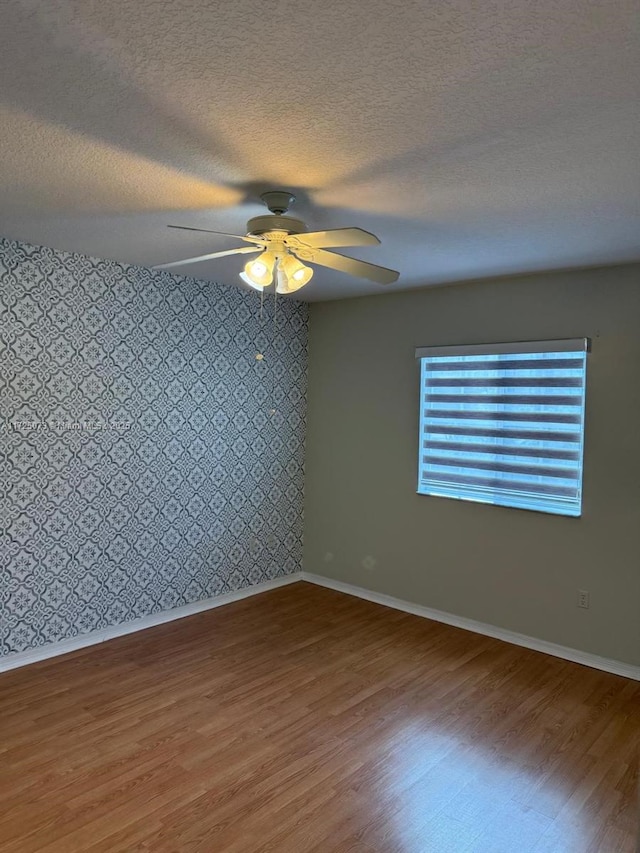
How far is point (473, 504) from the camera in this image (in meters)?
4.05

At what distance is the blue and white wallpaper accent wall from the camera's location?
3.36 metres

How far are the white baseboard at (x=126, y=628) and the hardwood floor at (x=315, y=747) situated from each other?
0.28ft

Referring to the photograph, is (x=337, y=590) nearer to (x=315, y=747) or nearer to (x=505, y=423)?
(x=505, y=423)

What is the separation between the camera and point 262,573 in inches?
188

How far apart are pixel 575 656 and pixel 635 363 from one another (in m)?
1.81

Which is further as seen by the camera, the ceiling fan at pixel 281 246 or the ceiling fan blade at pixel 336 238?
the ceiling fan at pixel 281 246

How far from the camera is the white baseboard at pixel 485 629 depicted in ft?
11.3

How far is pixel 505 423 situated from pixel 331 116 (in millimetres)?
2636

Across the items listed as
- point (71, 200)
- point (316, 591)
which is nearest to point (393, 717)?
point (316, 591)

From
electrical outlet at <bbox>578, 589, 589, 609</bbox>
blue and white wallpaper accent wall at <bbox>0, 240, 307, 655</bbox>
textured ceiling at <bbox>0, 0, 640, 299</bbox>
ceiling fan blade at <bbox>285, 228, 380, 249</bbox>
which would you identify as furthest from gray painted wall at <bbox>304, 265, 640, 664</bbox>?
ceiling fan blade at <bbox>285, 228, 380, 249</bbox>

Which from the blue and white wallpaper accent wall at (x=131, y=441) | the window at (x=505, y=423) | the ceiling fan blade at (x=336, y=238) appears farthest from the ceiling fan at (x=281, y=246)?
the window at (x=505, y=423)

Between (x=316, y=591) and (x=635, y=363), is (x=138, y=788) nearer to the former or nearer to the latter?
→ (x=316, y=591)

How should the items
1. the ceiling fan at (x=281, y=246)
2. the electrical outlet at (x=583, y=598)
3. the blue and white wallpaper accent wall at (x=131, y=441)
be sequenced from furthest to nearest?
the electrical outlet at (x=583, y=598)
the blue and white wallpaper accent wall at (x=131, y=441)
the ceiling fan at (x=281, y=246)

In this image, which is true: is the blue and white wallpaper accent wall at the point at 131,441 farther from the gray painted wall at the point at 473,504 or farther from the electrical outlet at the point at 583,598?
the electrical outlet at the point at 583,598
